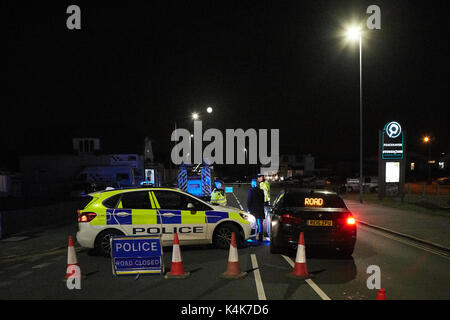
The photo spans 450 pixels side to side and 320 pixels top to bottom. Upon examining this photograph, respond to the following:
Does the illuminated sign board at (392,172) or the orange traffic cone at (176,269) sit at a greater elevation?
the illuminated sign board at (392,172)

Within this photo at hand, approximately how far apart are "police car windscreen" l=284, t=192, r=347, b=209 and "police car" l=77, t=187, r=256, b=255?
1.28m

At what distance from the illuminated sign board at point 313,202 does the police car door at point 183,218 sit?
239 centimetres

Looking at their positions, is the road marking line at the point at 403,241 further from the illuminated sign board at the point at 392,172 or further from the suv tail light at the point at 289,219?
the illuminated sign board at the point at 392,172

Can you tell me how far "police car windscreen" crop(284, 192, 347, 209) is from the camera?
802 centimetres

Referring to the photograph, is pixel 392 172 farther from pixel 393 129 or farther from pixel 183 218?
pixel 183 218

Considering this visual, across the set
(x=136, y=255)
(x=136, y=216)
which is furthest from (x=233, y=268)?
(x=136, y=216)

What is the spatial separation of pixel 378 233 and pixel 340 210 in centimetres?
430

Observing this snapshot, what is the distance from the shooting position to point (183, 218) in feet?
27.0

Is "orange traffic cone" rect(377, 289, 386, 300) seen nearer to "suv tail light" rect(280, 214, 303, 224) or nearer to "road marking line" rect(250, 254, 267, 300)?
"road marking line" rect(250, 254, 267, 300)

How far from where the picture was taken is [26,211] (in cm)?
1273

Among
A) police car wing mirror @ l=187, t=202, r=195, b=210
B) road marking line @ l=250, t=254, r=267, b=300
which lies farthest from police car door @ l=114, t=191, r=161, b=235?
road marking line @ l=250, t=254, r=267, b=300

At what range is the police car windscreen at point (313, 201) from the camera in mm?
8016

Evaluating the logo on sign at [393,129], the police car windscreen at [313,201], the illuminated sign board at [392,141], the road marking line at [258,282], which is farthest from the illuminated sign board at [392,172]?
the road marking line at [258,282]
